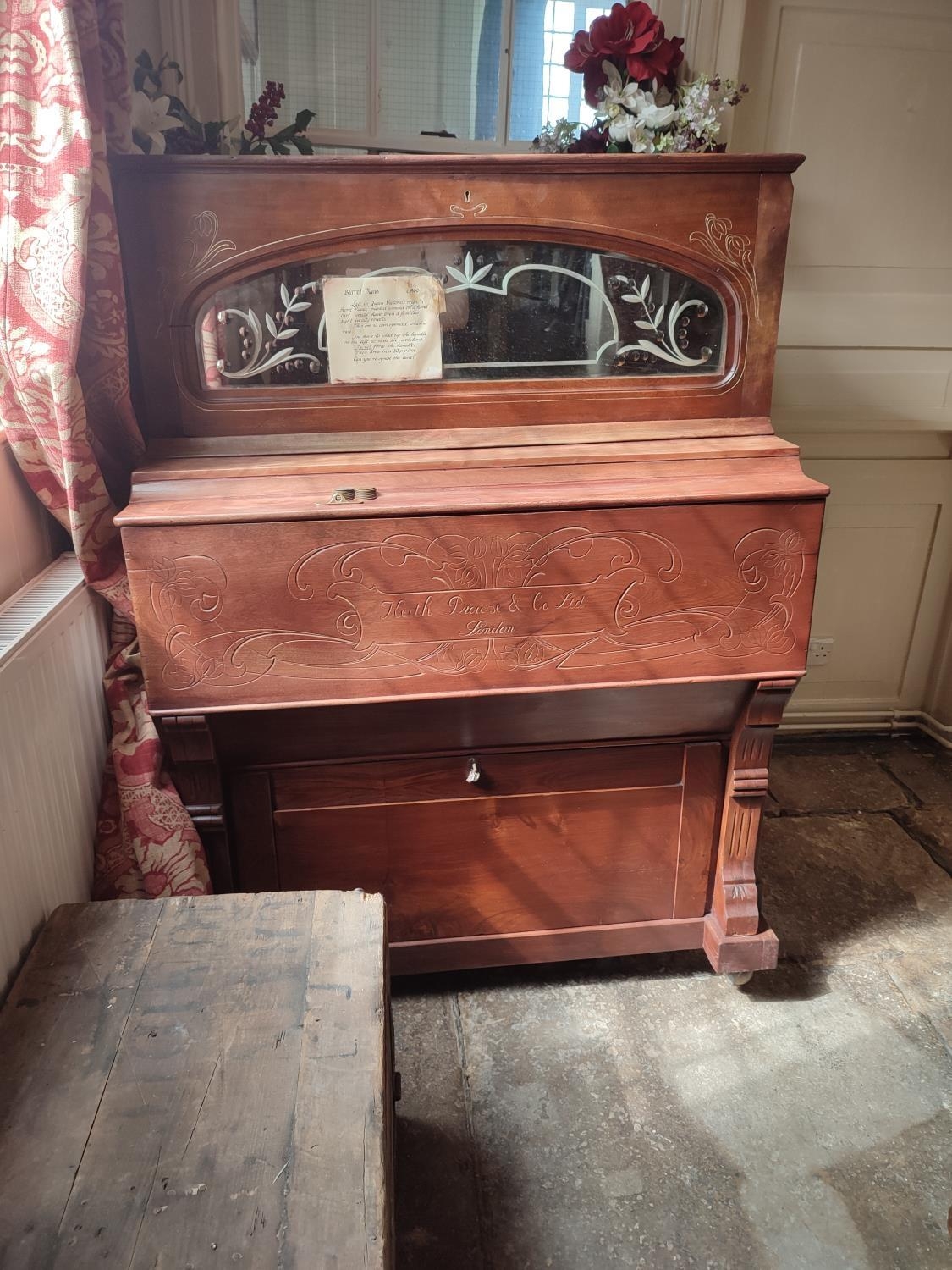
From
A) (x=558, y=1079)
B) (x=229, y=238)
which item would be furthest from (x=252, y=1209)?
(x=229, y=238)

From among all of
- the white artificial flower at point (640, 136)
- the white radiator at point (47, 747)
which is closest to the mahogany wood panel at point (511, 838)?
the white radiator at point (47, 747)

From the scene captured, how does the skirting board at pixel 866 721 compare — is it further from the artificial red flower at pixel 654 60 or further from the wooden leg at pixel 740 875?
the artificial red flower at pixel 654 60

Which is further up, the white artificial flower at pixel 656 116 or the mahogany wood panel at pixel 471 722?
the white artificial flower at pixel 656 116

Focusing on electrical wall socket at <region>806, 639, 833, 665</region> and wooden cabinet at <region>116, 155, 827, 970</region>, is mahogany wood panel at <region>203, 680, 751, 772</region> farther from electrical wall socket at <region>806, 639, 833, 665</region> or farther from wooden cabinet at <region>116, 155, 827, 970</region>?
electrical wall socket at <region>806, 639, 833, 665</region>

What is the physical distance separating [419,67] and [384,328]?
2.76ft

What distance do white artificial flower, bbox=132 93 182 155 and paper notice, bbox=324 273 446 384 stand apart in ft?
1.22

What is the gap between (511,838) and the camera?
5.35 ft

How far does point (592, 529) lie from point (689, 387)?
371 millimetres

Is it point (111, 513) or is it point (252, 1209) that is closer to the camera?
point (252, 1209)

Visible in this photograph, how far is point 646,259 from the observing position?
57.3 inches

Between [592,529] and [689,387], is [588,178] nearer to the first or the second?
[689,387]

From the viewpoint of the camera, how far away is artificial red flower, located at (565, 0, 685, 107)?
161cm

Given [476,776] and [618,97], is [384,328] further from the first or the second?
[476,776]

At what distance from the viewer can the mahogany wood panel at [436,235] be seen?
134 cm
